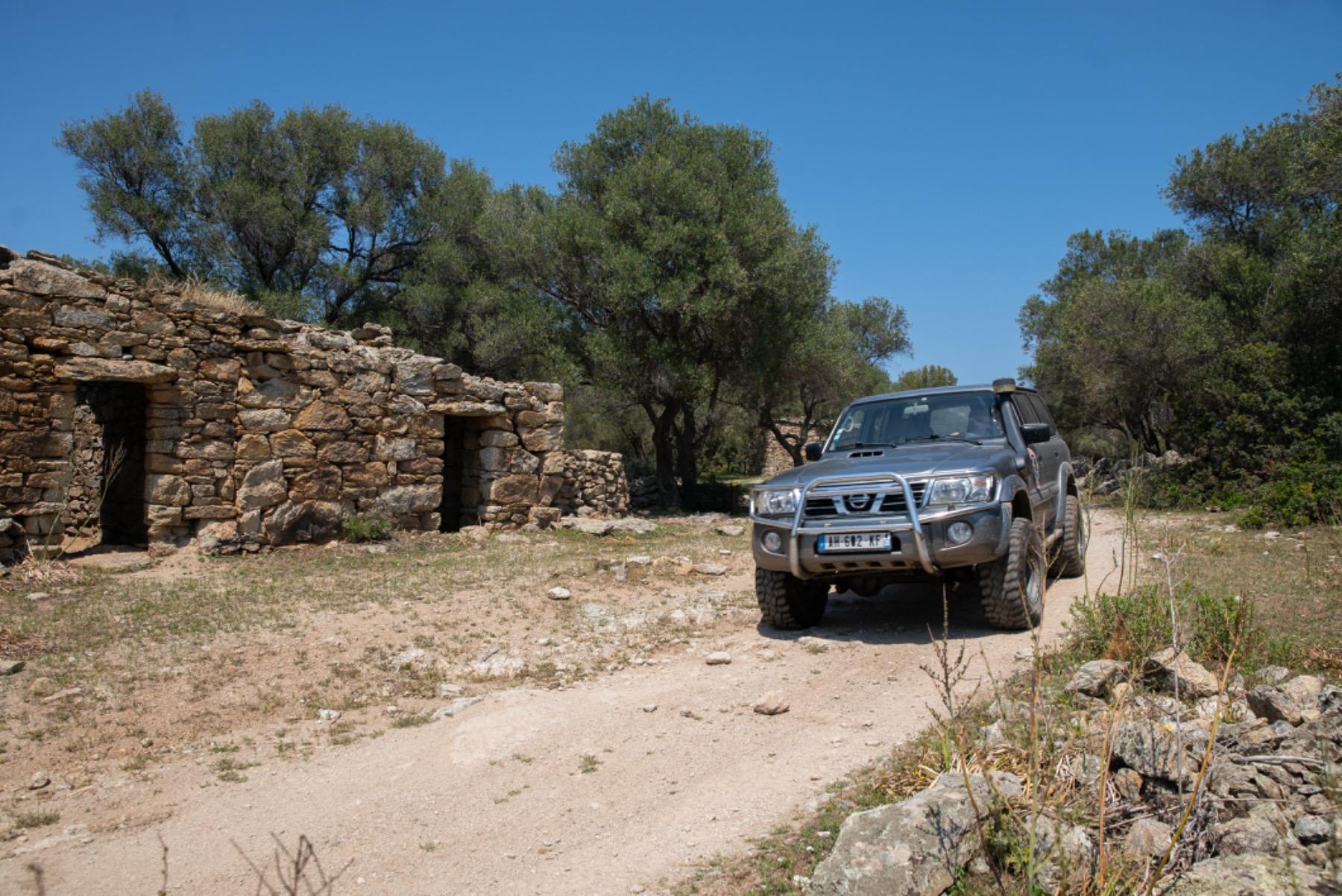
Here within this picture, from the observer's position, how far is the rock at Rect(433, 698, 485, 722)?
5441 mm

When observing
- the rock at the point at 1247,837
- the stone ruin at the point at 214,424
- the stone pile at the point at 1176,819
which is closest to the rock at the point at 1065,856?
the stone pile at the point at 1176,819

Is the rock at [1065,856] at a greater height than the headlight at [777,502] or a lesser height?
lesser

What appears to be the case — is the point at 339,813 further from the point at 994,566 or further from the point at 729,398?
the point at 729,398

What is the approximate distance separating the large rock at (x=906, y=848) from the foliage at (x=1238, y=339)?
1001cm

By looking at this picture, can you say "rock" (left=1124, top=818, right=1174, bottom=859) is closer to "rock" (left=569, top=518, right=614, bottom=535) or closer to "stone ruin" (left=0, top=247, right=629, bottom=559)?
"stone ruin" (left=0, top=247, right=629, bottom=559)

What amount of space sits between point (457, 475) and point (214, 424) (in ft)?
14.3

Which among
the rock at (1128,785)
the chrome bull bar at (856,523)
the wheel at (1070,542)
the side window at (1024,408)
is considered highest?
the side window at (1024,408)

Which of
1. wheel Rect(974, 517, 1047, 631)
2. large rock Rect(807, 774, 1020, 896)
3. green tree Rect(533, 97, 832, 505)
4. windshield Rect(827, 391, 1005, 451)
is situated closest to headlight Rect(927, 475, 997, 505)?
wheel Rect(974, 517, 1047, 631)

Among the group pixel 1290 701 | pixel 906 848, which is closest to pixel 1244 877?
pixel 906 848

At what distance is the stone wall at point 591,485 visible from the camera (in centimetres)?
1511

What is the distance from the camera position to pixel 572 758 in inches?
181

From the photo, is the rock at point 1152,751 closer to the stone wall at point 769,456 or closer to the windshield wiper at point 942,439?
the windshield wiper at point 942,439

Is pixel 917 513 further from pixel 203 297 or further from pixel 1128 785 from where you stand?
pixel 203 297

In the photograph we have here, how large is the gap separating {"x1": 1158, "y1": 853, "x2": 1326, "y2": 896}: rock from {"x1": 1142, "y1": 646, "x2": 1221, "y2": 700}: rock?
1694mm
